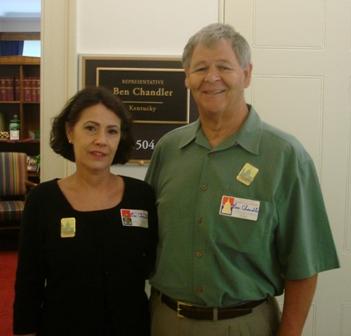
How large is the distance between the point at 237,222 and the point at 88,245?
1.55 feet

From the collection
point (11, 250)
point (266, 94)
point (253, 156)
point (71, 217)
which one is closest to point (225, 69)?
point (253, 156)

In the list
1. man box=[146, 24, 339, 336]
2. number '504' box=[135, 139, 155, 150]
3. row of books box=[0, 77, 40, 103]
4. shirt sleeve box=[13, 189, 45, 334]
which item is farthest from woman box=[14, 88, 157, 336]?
row of books box=[0, 77, 40, 103]

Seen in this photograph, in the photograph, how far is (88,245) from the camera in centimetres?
142

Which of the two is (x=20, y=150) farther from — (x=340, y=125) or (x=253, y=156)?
(x=253, y=156)

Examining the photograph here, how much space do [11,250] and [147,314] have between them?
4259 mm

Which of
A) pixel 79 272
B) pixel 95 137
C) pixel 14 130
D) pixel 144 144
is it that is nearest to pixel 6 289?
pixel 144 144

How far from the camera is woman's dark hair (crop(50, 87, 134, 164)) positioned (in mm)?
1499

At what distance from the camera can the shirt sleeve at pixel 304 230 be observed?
1312 mm

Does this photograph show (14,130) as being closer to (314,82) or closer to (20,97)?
(20,97)

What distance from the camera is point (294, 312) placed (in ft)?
4.50

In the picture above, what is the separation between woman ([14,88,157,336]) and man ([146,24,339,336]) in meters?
0.12

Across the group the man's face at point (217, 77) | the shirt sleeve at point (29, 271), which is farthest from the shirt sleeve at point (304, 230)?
the shirt sleeve at point (29, 271)

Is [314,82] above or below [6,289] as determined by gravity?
above

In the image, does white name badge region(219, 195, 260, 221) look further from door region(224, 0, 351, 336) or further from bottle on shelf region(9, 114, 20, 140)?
bottle on shelf region(9, 114, 20, 140)
